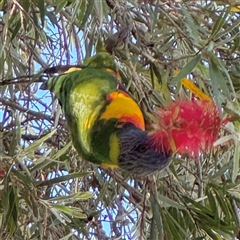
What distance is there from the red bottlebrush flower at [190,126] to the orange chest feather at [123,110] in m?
0.22

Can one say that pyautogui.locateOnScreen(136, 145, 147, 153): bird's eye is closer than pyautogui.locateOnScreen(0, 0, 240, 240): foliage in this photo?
Yes

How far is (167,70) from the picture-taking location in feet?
3.09

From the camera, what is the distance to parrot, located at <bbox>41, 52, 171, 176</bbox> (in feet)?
2.54

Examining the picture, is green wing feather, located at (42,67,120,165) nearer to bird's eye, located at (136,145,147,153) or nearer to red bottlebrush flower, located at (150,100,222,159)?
bird's eye, located at (136,145,147,153)

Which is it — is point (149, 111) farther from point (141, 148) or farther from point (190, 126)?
point (190, 126)

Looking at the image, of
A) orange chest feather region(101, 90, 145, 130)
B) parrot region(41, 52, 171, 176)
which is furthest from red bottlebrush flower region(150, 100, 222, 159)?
orange chest feather region(101, 90, 145, 130)

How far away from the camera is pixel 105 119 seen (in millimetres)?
886

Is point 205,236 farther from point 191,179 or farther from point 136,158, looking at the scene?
point 136,158

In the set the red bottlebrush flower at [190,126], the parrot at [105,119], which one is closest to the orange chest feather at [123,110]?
the parrot at [105,119]

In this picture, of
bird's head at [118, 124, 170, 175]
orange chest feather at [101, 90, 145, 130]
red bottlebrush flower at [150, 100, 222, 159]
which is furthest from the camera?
orange chest feather at [101, 90, 145, 130]

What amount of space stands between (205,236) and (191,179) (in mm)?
184

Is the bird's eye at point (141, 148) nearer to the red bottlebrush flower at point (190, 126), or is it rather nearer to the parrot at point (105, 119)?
the parrot at point (105, 119)

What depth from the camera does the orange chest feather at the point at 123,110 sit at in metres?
0.85

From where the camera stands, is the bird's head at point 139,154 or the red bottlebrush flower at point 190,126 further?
the bird's head at point 139,154
